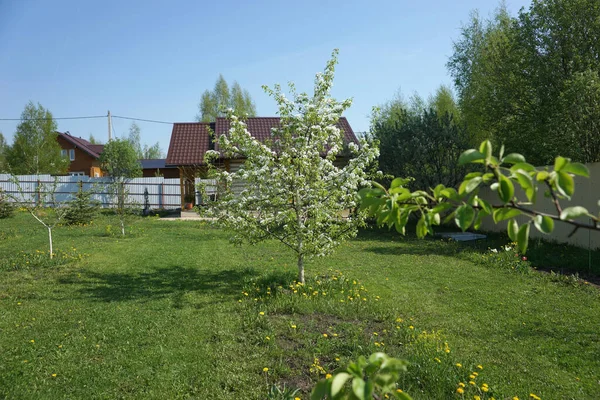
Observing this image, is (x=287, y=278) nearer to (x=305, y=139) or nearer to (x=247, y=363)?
(x=305, y=139)

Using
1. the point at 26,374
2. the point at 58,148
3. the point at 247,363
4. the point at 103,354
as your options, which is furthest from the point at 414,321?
the point at 58,148

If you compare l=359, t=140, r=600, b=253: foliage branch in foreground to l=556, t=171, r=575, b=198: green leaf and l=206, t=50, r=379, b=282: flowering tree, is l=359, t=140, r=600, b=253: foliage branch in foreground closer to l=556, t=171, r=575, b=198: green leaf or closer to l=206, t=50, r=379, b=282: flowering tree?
l=556, t=171, r=575, b=198: green leaf

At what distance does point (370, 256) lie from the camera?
984 cm

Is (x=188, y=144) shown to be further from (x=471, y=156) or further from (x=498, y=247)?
(x=471, y=156)

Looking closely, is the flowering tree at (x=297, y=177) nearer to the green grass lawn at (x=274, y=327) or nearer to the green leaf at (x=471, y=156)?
the green grass lawn at (x=274, y=327)

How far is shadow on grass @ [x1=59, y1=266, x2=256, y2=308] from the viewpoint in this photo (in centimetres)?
641

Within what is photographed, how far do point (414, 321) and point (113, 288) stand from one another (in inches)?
177

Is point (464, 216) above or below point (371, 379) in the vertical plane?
above

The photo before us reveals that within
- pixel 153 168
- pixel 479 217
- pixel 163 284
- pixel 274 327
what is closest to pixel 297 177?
pixel 274 327

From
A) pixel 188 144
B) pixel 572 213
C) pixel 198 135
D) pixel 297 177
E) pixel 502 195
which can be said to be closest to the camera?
pixel 572 213

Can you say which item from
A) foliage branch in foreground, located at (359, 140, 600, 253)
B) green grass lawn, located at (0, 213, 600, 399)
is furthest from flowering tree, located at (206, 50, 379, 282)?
foliage branch in foreground, located at (359, 140, 600, 253)

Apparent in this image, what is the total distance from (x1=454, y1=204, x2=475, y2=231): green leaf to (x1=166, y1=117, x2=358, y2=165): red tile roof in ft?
60.8

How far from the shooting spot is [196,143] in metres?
21.1

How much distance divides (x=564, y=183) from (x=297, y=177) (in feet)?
17.1
